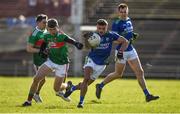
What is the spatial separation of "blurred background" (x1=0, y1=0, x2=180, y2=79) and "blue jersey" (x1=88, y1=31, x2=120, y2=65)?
1604 cm

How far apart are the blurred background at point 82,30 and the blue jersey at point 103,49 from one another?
16045 millimetres

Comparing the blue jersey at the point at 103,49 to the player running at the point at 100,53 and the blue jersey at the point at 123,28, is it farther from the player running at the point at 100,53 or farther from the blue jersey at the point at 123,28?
the blue jersey at the point at 123,28

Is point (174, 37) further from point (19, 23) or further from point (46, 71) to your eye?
point (46, 71)

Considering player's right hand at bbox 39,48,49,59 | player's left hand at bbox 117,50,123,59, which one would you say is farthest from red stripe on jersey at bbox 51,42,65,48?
player's left hand at bbox 117,50,123,59

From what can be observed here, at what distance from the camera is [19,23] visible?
1431 inches

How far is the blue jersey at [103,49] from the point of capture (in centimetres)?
1380

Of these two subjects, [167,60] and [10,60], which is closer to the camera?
[167,60]

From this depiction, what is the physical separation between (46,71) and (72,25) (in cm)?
1952

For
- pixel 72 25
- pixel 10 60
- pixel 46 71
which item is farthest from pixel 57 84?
pixel 10 60

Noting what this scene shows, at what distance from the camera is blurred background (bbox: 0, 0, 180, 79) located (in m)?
32.5

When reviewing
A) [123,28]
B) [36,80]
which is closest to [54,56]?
[36,80]

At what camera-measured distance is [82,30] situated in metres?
32.5

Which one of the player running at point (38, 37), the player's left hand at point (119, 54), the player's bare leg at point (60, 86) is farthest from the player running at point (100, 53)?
the player running at point (38, 37)

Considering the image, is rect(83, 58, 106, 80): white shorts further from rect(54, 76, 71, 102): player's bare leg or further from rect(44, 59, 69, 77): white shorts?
rect(54, 76, 71, 102): player's bare leg
